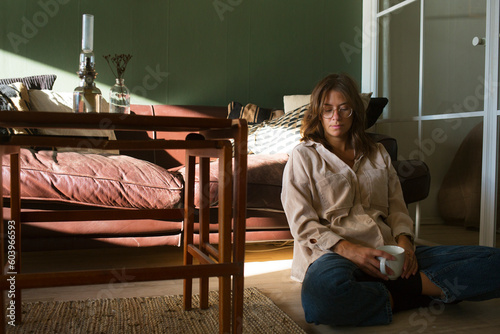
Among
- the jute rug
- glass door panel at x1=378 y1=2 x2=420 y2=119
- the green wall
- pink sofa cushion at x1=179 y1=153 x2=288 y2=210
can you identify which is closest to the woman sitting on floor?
the jute rug

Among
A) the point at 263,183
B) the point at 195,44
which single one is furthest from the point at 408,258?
the point at 195,44

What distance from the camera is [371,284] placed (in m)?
1.35

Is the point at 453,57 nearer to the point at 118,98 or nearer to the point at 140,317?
the point at 118,98

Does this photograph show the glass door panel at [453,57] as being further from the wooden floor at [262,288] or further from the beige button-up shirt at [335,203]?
the beige button-up shirt at [335,203]

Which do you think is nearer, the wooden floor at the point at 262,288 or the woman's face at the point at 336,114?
the wooden floor at the point at 262,288

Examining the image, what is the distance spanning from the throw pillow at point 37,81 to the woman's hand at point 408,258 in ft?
6.53

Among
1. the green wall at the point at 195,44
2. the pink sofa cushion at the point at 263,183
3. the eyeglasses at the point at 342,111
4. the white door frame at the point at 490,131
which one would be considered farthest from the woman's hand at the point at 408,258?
the green wall at the point at 195,44

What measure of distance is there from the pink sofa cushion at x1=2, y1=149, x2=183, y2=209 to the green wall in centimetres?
109

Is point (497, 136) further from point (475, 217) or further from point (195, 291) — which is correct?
point (195, 291)

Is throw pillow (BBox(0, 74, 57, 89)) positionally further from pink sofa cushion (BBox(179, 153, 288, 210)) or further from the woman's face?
the woman's face

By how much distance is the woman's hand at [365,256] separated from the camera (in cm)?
134

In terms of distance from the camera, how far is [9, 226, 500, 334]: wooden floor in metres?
1.40

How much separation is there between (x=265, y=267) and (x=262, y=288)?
0.31 metres

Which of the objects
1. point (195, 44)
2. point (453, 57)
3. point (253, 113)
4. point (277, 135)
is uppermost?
point (195, 44)
